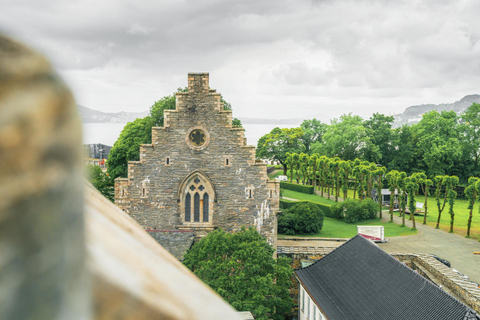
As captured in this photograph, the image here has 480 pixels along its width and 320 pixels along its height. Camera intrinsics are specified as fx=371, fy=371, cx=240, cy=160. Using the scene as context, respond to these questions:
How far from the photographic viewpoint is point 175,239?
59.7ft

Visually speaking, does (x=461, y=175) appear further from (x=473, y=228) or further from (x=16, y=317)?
(x=16, y=317)

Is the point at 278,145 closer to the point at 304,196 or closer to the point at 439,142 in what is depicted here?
the point at 304,196

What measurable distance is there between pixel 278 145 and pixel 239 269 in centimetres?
5651

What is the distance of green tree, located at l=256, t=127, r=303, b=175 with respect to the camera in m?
69.1

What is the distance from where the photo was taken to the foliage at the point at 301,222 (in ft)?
115

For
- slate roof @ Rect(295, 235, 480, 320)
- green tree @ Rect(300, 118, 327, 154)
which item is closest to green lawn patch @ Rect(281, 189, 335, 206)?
green tree @ Rect(300, 118, 327, 154)

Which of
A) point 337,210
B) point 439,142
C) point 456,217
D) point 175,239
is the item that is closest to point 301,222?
point 337,210

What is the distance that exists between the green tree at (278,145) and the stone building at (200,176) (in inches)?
1943

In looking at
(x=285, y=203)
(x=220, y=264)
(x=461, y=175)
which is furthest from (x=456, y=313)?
(x=461, y=175)

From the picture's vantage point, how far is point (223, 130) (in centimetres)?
1930

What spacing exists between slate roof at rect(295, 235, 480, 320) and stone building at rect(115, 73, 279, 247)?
339cm

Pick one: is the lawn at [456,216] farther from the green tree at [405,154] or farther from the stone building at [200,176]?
the stone building at [200,176]

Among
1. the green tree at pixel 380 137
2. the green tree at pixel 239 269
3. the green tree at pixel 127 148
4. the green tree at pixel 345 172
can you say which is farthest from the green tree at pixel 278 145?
the green tree at pixel 239 269

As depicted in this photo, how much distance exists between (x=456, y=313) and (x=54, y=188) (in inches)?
634
